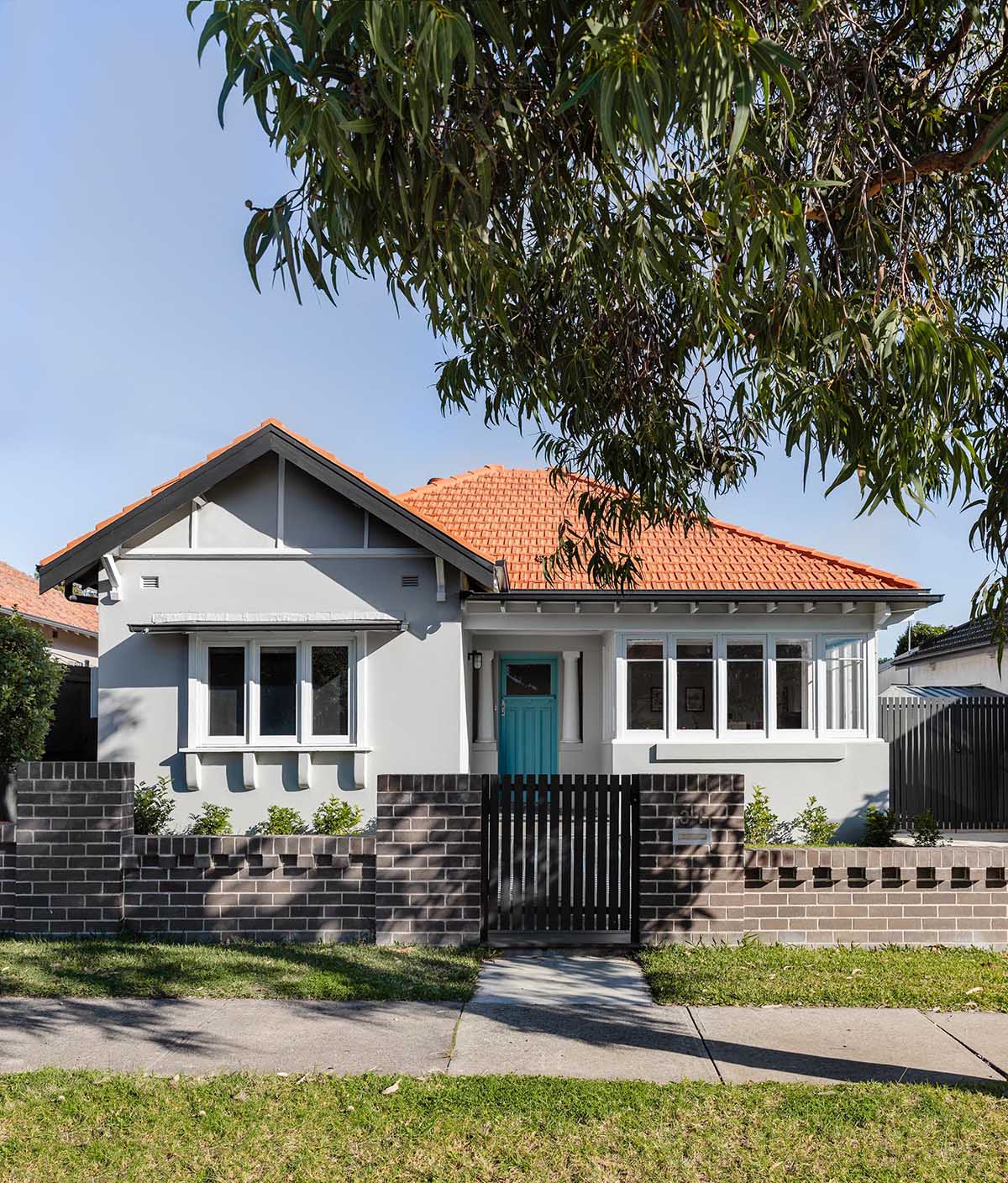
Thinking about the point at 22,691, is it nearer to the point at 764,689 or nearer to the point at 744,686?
the point at 744,686

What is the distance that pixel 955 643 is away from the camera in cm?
2303

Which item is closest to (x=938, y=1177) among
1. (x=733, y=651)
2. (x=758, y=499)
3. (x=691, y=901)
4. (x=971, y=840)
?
(x=691, y=901)

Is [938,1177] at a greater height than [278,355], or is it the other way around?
[278,355]

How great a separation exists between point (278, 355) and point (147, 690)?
5.10m

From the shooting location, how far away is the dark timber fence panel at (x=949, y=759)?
53.9 ft

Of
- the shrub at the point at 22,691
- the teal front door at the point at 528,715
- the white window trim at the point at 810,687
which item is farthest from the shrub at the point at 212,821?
the white window trim at the point at 810,687

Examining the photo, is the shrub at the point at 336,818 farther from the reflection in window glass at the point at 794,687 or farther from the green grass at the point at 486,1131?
the green grass at the point at 486,1131

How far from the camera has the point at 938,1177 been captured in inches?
170

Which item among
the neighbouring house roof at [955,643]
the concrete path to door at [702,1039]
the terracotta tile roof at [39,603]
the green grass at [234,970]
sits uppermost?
the terracotta tile roof at [39,603]

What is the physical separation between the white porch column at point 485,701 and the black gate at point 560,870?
6284mm

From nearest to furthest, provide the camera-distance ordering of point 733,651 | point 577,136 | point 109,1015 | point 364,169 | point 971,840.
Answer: point 364,169, point 577,136, point 109,1015, point 733,651, point 971,840

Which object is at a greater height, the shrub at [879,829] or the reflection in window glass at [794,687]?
the reflection in window glass at [794,687]

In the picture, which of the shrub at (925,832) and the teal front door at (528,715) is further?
the teal front door at (528,715)

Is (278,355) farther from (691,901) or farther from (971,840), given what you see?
(971,840)
